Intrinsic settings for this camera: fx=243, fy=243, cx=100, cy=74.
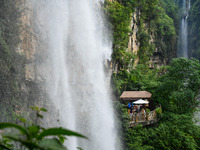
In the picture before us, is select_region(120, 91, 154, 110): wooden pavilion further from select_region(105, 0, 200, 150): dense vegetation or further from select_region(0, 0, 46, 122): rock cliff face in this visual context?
select_region(0, 0, 46, 122): rock cliff face

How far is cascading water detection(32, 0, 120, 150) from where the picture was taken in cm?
993

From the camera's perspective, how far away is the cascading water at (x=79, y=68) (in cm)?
993

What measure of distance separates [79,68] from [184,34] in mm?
31167

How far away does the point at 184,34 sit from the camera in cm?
A: 3894

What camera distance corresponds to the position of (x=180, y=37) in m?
38.6

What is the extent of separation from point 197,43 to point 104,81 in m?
25.9

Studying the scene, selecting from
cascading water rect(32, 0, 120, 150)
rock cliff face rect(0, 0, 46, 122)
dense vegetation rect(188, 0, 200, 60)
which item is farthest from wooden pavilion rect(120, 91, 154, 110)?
dense vegetation rect(188, 0, 200, 60)

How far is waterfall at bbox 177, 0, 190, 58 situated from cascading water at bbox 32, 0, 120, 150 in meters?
25.8

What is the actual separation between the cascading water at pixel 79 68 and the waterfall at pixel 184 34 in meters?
25.8

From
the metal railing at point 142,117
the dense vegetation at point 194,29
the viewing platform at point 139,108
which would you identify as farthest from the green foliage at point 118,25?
the dense vegetation at point 194,29

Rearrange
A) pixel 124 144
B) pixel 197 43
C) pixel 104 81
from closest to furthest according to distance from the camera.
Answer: pixel 124 144, pixel 104 81, pixel 197 43

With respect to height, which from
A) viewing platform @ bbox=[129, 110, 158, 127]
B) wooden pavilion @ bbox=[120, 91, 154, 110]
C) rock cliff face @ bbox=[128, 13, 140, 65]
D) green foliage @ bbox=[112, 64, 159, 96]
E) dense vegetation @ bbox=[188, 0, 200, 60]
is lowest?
viewing platform @ bbox=[129, 110, 158, 127]

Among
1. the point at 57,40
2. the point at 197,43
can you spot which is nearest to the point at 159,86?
the point at 57,40

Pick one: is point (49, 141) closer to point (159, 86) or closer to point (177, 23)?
point (159, 86)
